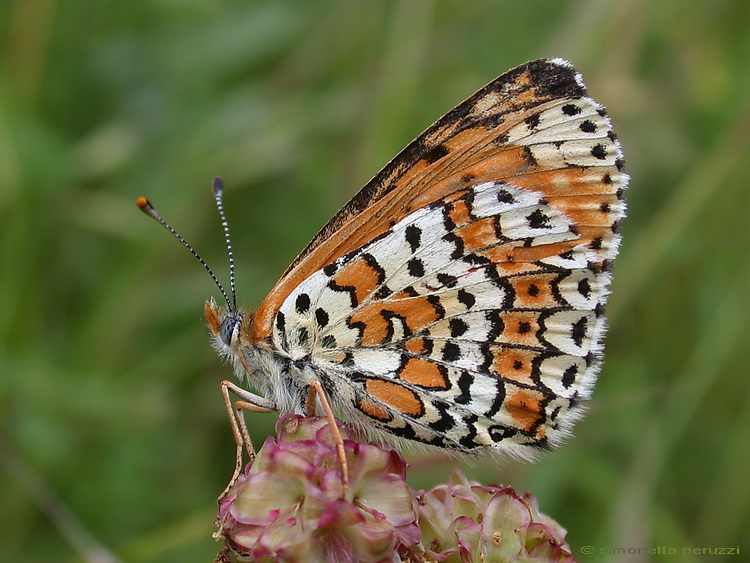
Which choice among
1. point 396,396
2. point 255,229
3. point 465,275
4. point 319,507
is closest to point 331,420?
point 319,507

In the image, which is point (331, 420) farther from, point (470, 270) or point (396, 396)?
point (470, 270)

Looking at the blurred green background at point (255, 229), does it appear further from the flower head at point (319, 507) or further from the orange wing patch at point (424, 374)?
the flower head at point (319, 507)

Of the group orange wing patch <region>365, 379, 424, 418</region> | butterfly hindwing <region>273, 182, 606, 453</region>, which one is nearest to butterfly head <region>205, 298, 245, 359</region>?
butterfly hindwing <region>273, 182, 606, 453</region>

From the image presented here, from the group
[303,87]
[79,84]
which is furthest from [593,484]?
[79,84]

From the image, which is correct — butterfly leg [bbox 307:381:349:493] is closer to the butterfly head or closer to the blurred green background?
the butterfly head

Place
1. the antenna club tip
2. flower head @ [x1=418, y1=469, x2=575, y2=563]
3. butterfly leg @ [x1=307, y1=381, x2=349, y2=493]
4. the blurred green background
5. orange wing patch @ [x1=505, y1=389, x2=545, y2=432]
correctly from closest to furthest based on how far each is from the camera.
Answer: butterfly leg @ [x1=307, y1=381, x2=349, y2=493]
flower head @ [x1=418, y1=469, x2=575, y2=563]
orange wing patch @ [x1=505, y1=389, x2=545, y2=432]
the antenna club tip
the blurred green background

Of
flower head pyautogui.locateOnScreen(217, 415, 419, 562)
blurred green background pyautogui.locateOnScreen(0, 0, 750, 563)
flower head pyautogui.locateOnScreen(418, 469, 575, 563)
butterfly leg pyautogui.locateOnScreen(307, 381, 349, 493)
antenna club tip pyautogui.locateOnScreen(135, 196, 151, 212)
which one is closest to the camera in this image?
flower head pyautogui.locateOnScreen(217, 415, 419, 562)

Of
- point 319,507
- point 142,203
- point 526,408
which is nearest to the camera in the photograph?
point 319,507

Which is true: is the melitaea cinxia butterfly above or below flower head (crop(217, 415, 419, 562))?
above
